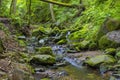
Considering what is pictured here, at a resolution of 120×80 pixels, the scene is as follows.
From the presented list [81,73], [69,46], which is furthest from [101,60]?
A: [69,46]

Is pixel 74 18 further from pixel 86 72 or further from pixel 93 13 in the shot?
pixel 86 72

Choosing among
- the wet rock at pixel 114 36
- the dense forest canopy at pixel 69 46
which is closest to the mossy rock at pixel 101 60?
the dense forest canopy at pixel 69 46

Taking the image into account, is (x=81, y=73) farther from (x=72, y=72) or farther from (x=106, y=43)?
(x=106, y=43)

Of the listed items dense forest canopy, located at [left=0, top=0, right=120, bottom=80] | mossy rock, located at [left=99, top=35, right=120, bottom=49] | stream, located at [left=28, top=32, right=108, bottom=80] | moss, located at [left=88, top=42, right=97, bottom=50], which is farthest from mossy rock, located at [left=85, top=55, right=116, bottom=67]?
moss, located at [left=88, top=42, right=97, bottom=50]

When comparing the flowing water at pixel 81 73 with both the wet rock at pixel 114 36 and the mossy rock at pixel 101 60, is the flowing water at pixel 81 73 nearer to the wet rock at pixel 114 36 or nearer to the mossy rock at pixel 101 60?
the mossy rock at pixel 101 60

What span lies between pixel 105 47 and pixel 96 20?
453cm

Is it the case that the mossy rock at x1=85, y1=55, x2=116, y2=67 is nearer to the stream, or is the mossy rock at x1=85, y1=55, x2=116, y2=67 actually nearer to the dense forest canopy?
the dense forest canopy

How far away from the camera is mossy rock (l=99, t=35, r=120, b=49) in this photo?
37.2ft

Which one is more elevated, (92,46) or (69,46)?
(92,46)

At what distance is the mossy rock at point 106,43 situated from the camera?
11.3 m

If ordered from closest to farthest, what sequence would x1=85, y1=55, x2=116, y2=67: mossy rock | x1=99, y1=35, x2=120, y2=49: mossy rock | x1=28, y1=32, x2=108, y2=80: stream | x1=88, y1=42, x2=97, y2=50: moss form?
x1=28, y1=32, x2=108, y2=80: stream < x1=85, y1=55, x2=116, y2=67: mossy rock < x1=99, y1=35, x2=120, y2=49: mossy rock < x1=88, y1=42, x2=97, y2=50: moss

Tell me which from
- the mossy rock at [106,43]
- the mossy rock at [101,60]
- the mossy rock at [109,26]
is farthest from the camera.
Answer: the mossy rock at [109,26]

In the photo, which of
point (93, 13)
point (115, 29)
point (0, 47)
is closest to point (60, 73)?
point (0, 47)

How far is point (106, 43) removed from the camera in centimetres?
1185
